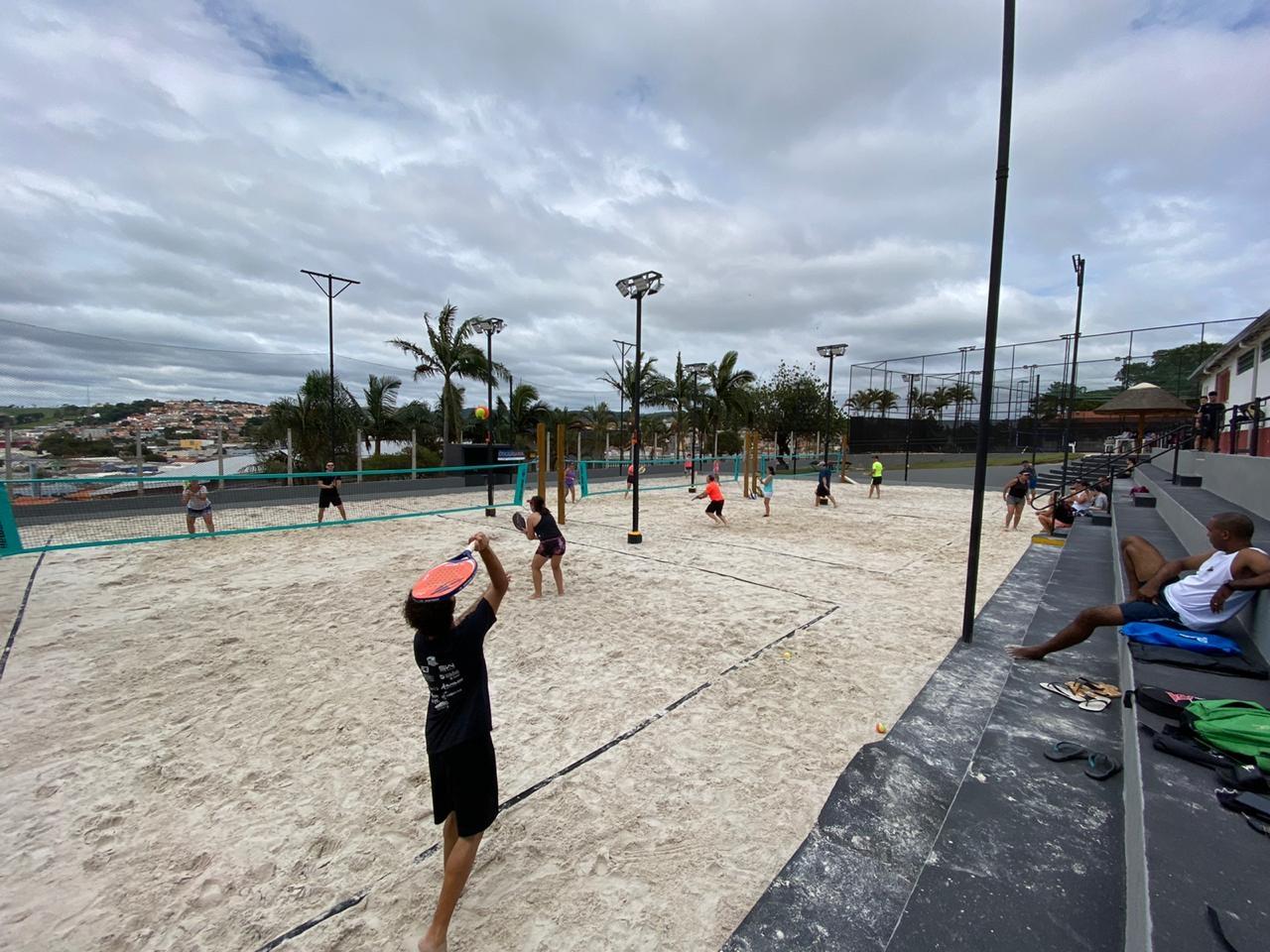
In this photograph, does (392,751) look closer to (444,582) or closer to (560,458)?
(444,582)

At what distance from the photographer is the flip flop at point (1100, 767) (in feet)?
9.91

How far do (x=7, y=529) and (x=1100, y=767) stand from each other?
49.7ft

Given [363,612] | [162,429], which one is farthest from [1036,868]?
[162,429]

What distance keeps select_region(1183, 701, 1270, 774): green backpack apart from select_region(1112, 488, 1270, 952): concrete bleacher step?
7.1 inches

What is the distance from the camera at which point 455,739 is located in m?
2.21

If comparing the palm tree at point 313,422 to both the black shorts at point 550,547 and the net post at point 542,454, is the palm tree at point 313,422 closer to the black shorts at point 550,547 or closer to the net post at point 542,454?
the net post at point 542,454

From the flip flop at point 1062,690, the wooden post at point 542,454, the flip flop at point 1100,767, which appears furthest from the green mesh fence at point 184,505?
the flip flop at point 1100,767

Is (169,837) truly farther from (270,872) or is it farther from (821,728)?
(821,728)

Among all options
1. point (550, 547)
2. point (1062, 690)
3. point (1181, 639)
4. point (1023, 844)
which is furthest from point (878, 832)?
point (550, 547)

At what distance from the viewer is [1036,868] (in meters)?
Answer: 2.40

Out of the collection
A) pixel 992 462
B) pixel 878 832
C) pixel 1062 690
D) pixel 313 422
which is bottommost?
pixel 878 832

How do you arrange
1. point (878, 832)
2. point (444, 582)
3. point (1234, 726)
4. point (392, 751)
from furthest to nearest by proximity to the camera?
point (392, 751), point (878, 832), point (1234, 726), point (444, 582)

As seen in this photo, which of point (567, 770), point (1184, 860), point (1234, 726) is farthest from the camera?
point (567, 770)

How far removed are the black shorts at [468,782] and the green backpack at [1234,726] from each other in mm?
3460
